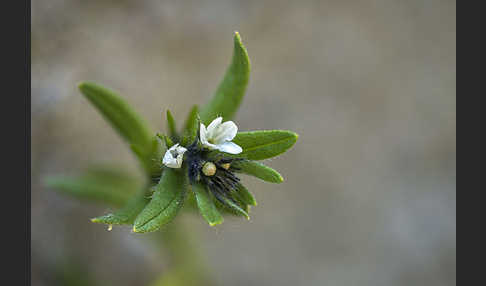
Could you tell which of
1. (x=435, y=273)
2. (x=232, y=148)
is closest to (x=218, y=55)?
(x=232, y=148)

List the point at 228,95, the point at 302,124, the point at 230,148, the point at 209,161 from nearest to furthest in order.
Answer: the point at 230,148 → the point at 209,161 → the point at 228,95 → the point at 302,124

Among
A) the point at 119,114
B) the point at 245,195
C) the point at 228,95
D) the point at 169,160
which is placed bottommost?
the point at 245,195

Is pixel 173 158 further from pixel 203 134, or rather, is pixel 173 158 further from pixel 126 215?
pixel 126 215

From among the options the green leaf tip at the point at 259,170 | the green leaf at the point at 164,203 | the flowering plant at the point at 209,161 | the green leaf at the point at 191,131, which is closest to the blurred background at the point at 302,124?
the flowering plant at the point at 209,161

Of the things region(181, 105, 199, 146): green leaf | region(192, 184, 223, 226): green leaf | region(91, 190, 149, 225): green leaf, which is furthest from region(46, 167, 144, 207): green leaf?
region(192, 184, 223, 226): green leaf

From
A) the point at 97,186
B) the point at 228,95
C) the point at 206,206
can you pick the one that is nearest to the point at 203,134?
the point at 206,206

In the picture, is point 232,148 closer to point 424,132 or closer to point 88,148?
point 88,148
